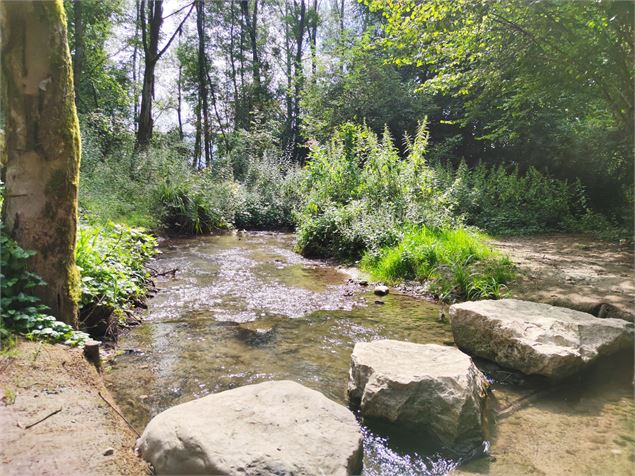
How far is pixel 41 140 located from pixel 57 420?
6.71ft

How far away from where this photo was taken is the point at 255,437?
6.76 ft

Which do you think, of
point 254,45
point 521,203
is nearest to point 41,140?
point 521,203

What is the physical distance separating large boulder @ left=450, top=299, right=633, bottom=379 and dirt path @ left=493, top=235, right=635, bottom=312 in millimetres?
842

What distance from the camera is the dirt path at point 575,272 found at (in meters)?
4.52

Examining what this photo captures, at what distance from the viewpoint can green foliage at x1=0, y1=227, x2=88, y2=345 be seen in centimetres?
287

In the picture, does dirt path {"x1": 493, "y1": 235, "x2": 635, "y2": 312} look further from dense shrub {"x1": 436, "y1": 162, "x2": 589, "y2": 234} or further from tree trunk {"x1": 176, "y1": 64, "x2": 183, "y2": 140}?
tree trunk {"x1": 176, "y1": 64, "x2": 183, "y2": 140}

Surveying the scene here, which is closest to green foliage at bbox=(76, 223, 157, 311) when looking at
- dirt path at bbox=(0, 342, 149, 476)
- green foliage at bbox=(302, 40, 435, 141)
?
dirt path at bbox=(0, 342, 149, 476)

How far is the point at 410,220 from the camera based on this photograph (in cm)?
804

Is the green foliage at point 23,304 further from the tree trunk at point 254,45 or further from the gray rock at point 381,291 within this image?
the tree trunk at point 254,45

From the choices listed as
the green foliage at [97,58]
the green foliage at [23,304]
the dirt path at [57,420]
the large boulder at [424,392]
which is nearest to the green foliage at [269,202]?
the green foliage at [97,58]

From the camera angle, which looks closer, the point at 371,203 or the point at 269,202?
the point at 371,203

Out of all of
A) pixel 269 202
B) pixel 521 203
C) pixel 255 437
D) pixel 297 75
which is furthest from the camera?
pixel 297 75

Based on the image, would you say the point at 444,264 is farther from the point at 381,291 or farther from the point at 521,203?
the point at 521,203

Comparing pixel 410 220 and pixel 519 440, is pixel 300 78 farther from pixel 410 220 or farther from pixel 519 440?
pixel 519 440
